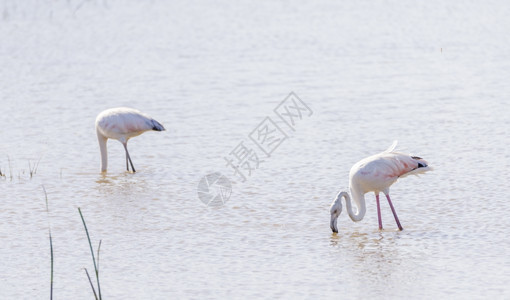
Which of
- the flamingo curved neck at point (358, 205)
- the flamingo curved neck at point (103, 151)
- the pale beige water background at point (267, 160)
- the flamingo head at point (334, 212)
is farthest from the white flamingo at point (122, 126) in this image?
Answer: the flamingo head at point (334, 212)

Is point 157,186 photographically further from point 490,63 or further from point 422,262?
point 490,63

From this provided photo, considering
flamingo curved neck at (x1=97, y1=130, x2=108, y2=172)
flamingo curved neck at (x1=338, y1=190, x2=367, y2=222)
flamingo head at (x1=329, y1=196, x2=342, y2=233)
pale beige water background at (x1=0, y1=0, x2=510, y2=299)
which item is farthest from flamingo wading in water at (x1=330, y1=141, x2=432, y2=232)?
flamingo curved neck at (x1=97, y1=130, x2=108, y2=172)

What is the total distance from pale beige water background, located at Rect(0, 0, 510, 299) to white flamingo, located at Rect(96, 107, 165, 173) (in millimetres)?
298

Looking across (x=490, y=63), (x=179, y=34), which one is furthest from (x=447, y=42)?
(x=179, y=34)

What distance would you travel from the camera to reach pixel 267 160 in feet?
36.2

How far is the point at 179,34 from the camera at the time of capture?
20.8 metres

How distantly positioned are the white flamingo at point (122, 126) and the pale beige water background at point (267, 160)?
0.30 metres

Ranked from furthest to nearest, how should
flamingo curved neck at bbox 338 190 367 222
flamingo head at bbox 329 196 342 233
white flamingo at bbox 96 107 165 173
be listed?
white flamingo at bbox 96 107 165 173, flamingo curved neck at bbox 338 190 367 222, flamingo head at bbox 329 196 342 233

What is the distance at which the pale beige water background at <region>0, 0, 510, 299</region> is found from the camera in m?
7.14

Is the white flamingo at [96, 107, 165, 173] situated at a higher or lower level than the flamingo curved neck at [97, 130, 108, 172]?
higher

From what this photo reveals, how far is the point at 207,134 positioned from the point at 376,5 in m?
13.0

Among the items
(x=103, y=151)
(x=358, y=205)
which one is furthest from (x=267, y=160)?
(x=358, y=205)

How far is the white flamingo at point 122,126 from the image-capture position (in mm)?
10906

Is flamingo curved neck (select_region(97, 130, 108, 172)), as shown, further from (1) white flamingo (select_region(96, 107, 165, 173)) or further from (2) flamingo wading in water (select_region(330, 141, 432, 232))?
(2) flamingo wading in water (select_region(330, 141, 432, 232))
